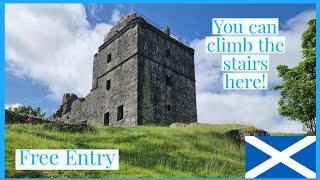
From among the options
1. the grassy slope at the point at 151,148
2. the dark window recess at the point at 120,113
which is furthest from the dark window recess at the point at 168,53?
the grassy slope at the point at 151,148

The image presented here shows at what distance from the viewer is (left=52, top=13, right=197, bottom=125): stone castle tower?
2970 centimetres

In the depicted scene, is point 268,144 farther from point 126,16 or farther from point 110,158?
point 126,16

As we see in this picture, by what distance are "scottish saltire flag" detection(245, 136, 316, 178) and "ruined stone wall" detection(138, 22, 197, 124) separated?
16.8 metres

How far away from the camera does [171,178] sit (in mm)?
12195

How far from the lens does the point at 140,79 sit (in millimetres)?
29703

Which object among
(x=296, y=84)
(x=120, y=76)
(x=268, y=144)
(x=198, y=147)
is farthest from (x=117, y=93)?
(x=268, y=144)

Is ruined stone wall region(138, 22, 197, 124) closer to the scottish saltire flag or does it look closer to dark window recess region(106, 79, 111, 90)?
dark window recess region(106, 79, 111, 90)

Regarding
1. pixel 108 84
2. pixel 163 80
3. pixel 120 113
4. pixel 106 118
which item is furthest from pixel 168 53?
pixel 106 118

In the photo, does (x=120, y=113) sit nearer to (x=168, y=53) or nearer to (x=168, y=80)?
(x=168, y=80)

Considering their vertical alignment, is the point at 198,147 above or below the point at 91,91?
below

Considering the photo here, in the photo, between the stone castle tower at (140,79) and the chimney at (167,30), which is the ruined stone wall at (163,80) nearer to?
the stone castle tower at (140,79)

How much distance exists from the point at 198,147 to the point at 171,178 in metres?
5.62

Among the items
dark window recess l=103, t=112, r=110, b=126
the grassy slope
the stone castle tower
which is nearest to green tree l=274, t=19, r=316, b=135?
the grassy slope

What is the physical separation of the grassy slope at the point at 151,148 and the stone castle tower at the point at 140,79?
8800mm
